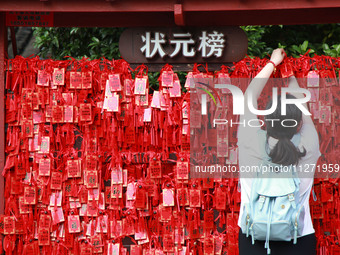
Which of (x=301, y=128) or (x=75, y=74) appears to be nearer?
(x=301, y=128)

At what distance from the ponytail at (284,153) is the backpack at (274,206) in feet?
0.27

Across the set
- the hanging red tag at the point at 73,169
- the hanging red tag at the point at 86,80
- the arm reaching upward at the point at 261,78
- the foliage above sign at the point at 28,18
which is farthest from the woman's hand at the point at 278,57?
the foliage above sign at the point at 28,18

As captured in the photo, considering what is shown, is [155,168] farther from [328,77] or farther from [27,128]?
[328,77]

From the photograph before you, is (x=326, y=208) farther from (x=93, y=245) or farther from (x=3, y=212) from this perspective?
(x=3, y=212)

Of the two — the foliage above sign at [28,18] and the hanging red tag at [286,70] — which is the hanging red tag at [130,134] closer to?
the foliage above sign at [28,18]

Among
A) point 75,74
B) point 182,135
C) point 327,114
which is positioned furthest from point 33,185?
point 327,114

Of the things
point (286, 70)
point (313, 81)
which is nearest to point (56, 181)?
point (286, 70)

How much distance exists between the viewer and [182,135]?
16.2ft

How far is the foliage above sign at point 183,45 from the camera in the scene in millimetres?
4953

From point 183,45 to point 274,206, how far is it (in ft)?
6.63

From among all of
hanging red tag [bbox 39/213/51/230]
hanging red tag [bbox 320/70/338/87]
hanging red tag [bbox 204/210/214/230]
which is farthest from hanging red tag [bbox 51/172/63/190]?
hanging red tag [bbox 320/70/338/87]

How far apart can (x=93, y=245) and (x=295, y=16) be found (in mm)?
3110

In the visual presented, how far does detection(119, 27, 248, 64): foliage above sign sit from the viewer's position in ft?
16.3

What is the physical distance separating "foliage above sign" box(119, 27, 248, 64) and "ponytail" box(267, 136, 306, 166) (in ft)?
5.00
